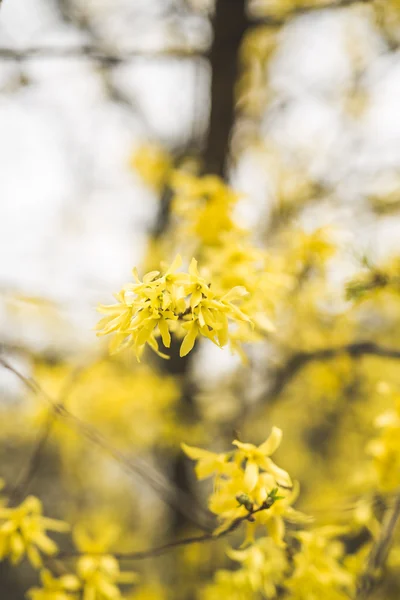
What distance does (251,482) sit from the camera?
3.05ft

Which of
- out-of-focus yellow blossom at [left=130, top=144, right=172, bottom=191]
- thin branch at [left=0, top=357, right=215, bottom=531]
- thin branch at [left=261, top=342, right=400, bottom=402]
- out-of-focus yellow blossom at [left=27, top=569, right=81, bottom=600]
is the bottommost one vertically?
out-of-focus yellow blossom at [left=27, top=569, right=81, bottom=600]

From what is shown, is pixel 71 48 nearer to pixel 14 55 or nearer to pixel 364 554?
pixel 14 55

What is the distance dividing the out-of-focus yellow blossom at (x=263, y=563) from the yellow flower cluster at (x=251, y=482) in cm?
27

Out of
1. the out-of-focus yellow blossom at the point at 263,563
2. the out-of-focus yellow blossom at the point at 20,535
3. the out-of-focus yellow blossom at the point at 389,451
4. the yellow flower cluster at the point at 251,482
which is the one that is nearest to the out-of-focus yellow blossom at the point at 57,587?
the out-of-focus yellow blossom at the point at 20,535

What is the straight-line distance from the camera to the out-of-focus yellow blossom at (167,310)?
84 cm

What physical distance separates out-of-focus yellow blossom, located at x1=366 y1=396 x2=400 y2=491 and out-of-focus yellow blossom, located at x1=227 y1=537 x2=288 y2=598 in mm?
439

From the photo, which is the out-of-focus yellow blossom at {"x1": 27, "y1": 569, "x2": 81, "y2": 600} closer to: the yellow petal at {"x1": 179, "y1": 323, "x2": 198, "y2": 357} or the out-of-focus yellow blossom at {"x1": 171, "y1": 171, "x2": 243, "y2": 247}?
the yellow petal at {"x1": 179, "y1": 323, "x2": 198, "y2": 357}

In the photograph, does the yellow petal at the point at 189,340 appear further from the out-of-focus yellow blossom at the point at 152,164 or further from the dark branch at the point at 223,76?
the out-of-focus yellow blossom at the point at 152,164

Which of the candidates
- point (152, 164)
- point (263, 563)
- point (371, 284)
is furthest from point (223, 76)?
point (263, 563)

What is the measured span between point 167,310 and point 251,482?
42 cm

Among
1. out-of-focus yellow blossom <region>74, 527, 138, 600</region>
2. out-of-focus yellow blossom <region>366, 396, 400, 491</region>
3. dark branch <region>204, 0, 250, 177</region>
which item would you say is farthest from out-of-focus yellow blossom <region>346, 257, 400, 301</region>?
dark branch <region>204, 0, 250, 177</region>

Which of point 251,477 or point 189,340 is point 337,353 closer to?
point 251,477

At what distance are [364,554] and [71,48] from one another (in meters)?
2.29

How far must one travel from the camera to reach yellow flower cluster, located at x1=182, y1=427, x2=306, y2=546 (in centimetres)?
96
